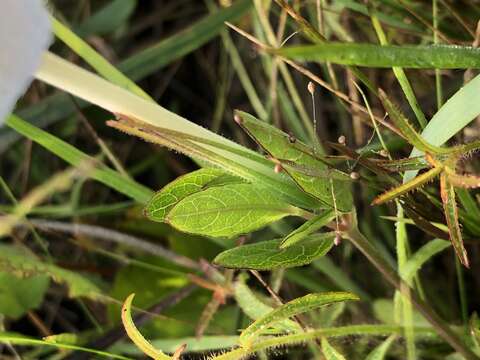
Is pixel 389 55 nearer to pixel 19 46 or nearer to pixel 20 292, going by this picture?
pixel 19 46

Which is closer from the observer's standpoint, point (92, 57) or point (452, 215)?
point (452, 215)

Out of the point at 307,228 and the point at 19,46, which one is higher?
the point at 19,46

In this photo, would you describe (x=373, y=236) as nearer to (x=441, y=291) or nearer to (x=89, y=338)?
(x=441, y=291)

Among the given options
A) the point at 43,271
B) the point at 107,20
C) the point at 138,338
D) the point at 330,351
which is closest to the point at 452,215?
the point at 330,351

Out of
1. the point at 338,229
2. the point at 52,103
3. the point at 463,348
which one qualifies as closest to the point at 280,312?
the point at 338,229

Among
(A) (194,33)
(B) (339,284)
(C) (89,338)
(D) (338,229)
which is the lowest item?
(C) (89,338)

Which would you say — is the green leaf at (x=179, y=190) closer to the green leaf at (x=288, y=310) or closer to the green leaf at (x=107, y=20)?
the green leaf at (x=288, y=310)

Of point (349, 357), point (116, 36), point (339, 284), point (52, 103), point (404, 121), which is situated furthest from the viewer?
point (116, 36)
